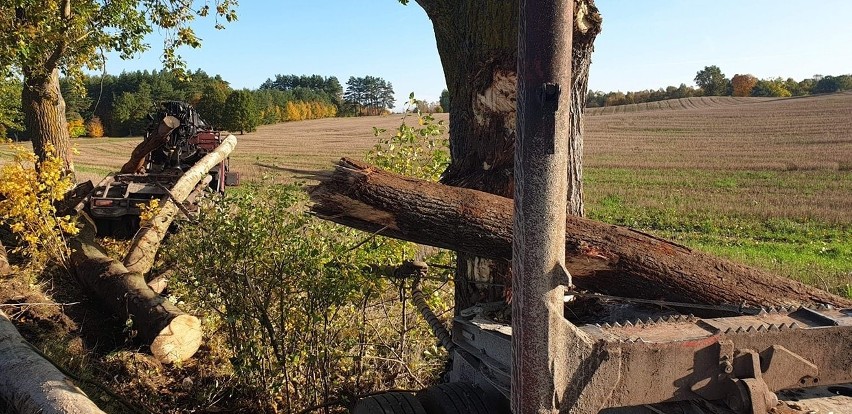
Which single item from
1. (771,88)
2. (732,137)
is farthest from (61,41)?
(771,88)

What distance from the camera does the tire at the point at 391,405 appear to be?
3244 millimetres

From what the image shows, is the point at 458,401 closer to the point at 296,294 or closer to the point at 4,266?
the point at 296,294

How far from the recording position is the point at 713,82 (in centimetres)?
8231

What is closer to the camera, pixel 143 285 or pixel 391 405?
pixel 391 405

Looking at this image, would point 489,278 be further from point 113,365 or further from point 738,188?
point 738,188

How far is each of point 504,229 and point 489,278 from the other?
2.37 ft

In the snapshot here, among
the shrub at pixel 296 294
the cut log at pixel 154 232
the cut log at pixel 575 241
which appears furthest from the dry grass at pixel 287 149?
the cut log at pixel 575 241

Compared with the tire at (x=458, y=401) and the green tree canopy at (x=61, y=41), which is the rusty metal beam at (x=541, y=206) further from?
the green tree canopy at (x=61, y=41)

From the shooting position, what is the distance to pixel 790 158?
2934 centimetres

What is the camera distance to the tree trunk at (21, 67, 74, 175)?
10258 millimetres

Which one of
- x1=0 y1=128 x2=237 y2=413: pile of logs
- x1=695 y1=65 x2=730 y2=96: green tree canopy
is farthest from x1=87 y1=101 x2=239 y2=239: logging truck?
x1=695 y1=65 x2=730 y2=96: green tree canopy

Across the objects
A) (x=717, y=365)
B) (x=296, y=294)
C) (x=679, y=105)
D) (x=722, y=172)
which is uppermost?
(x=679, y=105)

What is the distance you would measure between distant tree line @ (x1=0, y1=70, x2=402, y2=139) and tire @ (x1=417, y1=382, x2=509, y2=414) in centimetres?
3214

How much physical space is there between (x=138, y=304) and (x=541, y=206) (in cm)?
561
